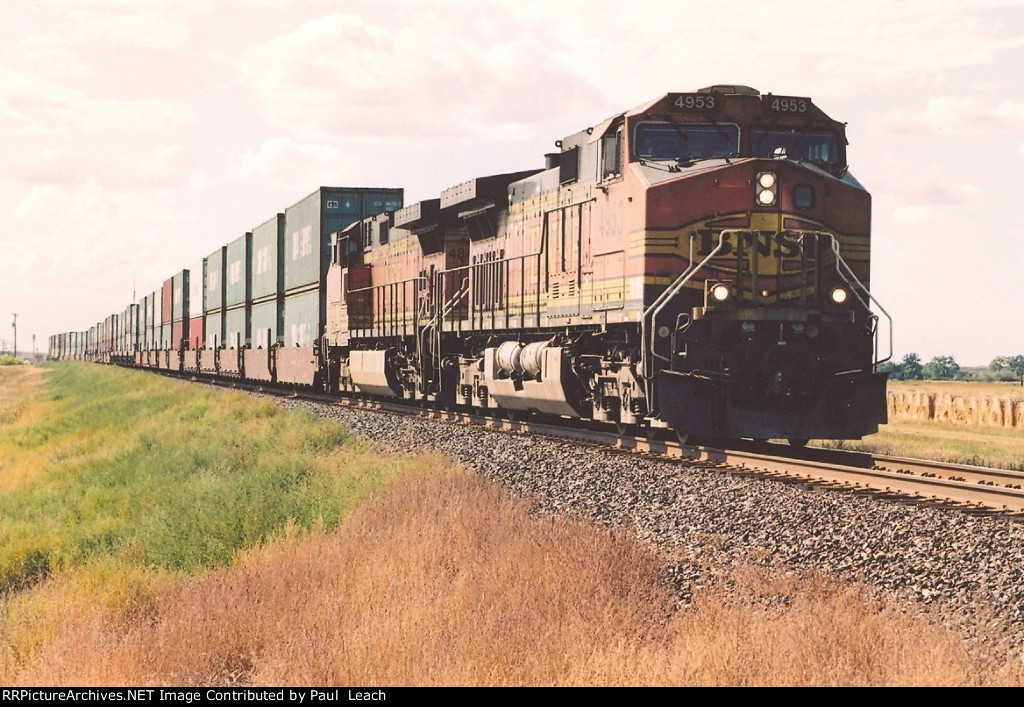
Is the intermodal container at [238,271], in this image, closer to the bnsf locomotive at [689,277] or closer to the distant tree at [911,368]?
the bnsf locomotive at [689,277]

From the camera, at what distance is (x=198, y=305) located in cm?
4931

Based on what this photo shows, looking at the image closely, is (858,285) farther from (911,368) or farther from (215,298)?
(911,368)

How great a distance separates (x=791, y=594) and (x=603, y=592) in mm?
1116

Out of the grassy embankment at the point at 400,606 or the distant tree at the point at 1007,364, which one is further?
the distant tree at the point at 1007,364

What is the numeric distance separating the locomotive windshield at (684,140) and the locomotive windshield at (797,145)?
30 centimetres

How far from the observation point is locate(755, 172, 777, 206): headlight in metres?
12.7

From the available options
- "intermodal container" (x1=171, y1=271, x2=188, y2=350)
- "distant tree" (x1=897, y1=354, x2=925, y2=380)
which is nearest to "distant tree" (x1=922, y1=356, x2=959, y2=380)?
"distant tree" (x1=897, y1=354, x2=925, y2=380)

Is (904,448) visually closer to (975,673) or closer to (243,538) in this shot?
(243,538)

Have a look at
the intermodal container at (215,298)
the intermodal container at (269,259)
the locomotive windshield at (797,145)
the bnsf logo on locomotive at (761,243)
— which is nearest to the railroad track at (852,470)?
the bnsf logo on locomotive at (761,243)

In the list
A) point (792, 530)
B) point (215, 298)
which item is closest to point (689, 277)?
point (792, 530)

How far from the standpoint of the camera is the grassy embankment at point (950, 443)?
16141 millimetres

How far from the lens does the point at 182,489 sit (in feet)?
45.4

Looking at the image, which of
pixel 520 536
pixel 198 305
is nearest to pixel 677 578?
pixel 520 536

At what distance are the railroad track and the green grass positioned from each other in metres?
3.16
